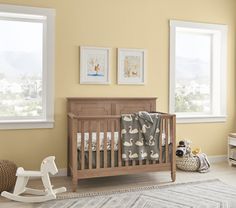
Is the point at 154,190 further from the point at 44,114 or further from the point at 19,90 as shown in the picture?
the point at 19,90

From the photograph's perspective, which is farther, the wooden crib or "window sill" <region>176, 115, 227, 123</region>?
"window sill" <region>176, 115, 227, 123</region>

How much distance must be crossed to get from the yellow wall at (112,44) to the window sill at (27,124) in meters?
0.06

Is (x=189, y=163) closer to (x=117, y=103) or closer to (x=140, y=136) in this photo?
(x=140, y=136)

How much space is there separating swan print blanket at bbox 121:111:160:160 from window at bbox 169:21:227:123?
1.03 m

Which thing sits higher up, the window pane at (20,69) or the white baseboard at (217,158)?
the window pane at (20,69)

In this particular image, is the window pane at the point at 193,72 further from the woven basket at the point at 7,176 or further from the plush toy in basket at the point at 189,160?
the woven basket at the point at 7,176

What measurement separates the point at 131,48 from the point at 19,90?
156 centimetres

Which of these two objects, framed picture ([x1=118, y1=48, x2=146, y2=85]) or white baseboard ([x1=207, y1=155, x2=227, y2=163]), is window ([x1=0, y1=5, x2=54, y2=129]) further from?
white baseboard ([x1=207, y1=155, x2=227, y2=163])

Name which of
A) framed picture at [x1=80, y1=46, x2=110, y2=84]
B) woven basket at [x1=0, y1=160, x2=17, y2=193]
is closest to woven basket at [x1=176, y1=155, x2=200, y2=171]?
framed picture at [x1=80, y1=46, x2=110, y2=84]

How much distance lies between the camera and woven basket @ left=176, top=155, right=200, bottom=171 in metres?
3.82

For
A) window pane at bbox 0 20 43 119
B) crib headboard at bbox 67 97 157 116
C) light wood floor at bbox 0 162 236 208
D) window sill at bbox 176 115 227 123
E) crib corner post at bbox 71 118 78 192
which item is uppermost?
window pane at bbox 0 20 43 119

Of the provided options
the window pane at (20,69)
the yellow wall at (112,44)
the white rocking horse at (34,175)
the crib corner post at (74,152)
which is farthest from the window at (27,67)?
the white rocking horse at (34,175)

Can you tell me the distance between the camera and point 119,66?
387 centimetres

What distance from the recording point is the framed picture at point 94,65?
12.2ft
